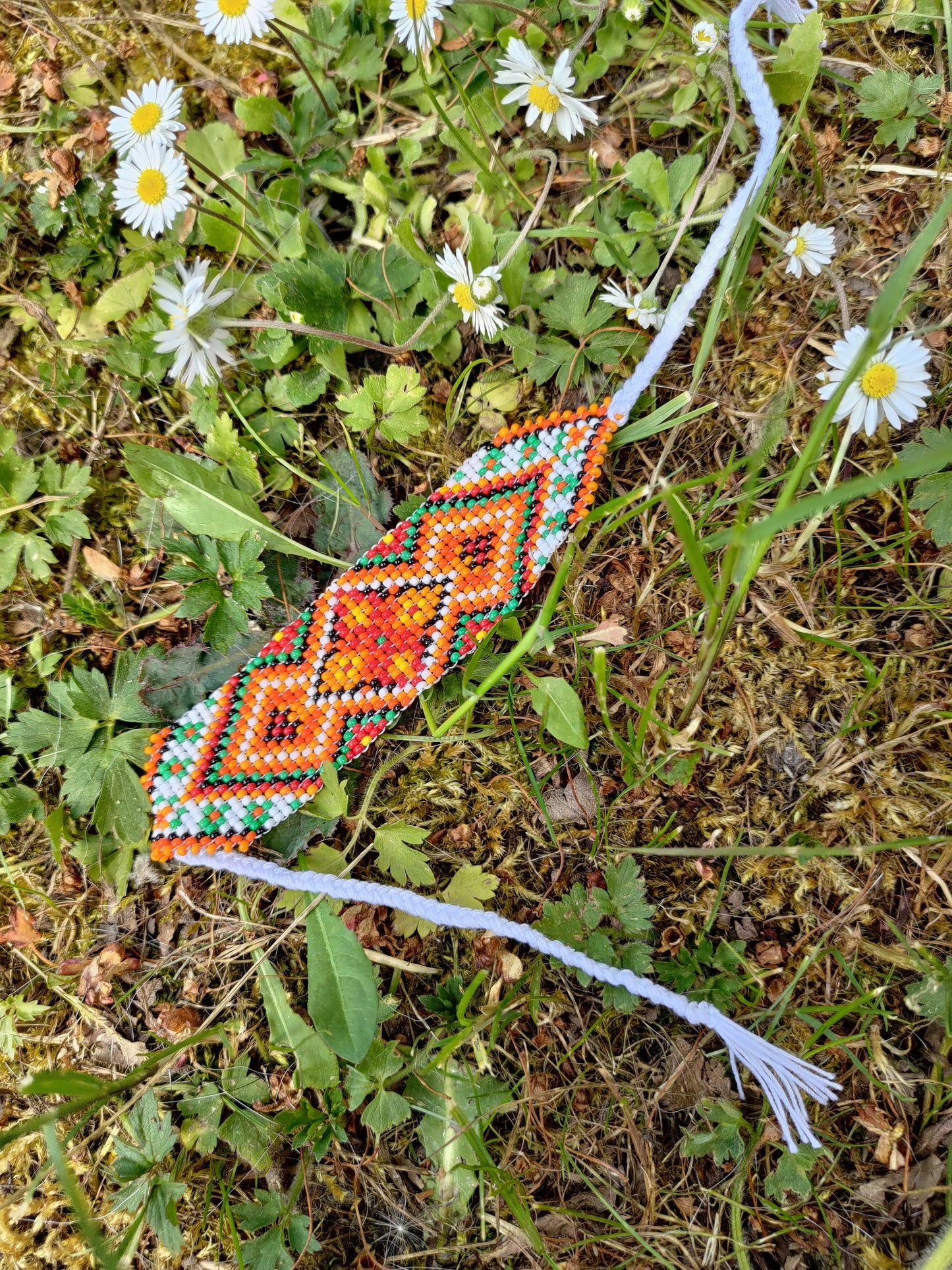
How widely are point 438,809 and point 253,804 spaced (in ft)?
1.07

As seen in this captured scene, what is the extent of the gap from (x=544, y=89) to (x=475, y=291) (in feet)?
1.22

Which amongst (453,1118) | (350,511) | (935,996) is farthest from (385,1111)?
(350,511)

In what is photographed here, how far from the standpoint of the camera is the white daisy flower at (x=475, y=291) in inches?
55.4

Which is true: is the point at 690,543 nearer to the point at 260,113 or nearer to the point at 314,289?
the point at 314,289

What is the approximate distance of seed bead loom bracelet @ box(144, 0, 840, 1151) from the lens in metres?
1.45

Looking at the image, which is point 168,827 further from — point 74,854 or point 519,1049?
point 519,1049

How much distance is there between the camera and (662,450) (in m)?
1.48

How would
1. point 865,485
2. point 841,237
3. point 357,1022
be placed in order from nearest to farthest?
point 865,485
point 357,1022
point 841,237

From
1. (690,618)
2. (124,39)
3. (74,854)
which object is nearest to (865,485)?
(690,618)

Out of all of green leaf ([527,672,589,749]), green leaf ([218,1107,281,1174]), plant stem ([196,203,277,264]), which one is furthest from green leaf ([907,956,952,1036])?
plant stem ([196,203,277,264])

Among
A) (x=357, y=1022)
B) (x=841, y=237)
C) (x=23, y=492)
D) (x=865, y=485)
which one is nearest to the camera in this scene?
(x=865, y=485)

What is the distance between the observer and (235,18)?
1.41m

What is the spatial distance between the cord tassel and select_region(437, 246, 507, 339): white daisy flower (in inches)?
38.8

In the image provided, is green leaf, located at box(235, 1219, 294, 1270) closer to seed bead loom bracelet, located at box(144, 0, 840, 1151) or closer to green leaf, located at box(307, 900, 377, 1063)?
green leaf, located at box(307, 900, 377, 1063)
